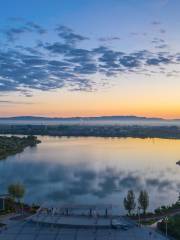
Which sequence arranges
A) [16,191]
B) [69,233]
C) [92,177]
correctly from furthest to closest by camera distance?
[92,177] < [16,191] < [69,233]

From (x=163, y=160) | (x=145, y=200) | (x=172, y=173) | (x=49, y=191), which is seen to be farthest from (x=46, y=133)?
(x=145, y=200)

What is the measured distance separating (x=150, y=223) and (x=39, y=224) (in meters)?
2.60

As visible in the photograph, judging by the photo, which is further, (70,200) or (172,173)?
(172,173)

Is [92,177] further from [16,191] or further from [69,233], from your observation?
[69,233]

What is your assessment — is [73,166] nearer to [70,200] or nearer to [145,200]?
[70,200]

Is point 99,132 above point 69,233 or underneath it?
above

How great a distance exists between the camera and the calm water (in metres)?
12.9

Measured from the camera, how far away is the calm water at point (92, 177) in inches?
506

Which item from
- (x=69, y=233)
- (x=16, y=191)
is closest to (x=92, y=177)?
(x=16, y=191)

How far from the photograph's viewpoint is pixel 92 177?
16.5 meters

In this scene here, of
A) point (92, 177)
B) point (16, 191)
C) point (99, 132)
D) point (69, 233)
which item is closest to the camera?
point (69, 233)

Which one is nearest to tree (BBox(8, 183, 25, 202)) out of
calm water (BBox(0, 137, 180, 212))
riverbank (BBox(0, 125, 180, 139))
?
calm water (BBox(0, 137, 180, 212))

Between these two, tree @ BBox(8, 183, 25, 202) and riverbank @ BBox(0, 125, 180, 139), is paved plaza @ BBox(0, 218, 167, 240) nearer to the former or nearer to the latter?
tree @ BBox(8, 183, 25, 202)

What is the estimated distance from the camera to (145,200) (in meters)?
10.2
